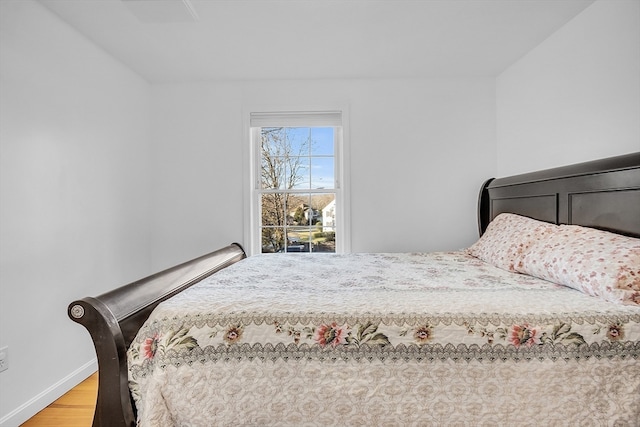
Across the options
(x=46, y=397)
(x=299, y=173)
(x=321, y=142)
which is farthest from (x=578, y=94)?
(x=46, y=397)

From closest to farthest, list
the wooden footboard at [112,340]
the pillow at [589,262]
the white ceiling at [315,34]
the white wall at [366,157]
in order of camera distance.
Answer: the wooden footboard at [112,340] < the pillow at [589,262] < the white ceiling at [315,34] < the white wall at [366,157]

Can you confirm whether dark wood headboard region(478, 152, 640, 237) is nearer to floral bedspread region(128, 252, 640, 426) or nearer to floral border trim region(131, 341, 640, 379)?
floral bedspread region(128, 252, 640, 426)

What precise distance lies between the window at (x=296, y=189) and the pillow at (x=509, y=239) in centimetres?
135

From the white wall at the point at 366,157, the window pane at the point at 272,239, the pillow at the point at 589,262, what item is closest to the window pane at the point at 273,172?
the white wall at the point at 366,157

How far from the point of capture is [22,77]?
1.90m

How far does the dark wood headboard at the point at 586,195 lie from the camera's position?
163 centimetres

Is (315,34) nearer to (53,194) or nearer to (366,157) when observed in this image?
(366,157)

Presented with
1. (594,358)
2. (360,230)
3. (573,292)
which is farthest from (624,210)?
(360,230)

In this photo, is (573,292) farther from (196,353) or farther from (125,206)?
(125,206)

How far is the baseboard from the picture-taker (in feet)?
5.89

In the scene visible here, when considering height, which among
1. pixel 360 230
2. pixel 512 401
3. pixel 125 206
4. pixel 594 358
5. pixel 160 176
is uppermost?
pixel 160 176

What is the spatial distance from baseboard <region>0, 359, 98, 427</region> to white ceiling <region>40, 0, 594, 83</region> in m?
2.34

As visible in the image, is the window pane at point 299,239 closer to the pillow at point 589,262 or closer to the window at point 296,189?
the window at point 296,189

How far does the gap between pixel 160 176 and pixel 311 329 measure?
268cm
